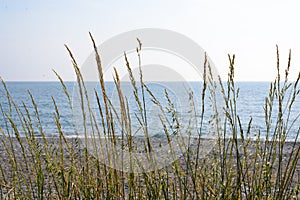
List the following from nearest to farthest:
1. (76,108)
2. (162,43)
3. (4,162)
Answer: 1. (76,108)
2. (162,43)
3. (4,162)

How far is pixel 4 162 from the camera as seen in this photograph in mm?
6520

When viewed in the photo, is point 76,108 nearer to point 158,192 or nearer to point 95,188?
point 95,188

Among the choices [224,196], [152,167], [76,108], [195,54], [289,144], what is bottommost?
[289,144]

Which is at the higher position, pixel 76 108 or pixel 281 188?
pixel 76 108

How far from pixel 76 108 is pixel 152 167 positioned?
2.87 ft

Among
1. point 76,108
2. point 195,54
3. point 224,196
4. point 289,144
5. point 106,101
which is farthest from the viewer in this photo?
point 289,144

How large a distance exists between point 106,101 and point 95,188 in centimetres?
50

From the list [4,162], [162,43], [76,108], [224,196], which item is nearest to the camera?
[224,196]

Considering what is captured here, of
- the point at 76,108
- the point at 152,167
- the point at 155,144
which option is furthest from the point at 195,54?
the point at 155,144

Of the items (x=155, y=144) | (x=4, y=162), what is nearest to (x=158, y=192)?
(x=4, y=162)

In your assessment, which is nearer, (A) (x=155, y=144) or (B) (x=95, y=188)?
(B) (x=95, y=188)

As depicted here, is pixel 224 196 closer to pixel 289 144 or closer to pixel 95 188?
pixel 95 188

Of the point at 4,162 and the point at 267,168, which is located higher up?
the point at 267,168

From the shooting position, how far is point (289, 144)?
9.07 m
